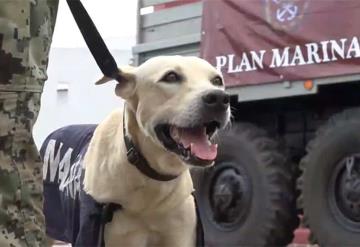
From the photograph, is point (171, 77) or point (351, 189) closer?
point (171, 77)

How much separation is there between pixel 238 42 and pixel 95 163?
320 cm

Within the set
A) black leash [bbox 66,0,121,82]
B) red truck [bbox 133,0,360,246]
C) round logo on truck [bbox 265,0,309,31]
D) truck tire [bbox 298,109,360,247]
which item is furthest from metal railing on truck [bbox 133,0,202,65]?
black leash [bbox 66,0,121,82]

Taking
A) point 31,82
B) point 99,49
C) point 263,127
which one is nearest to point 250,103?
point 263,127

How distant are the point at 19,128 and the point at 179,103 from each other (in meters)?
1.72

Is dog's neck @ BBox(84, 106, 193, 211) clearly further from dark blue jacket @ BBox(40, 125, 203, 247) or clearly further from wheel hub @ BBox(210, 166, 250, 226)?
wheel hub @ BBox(210, 166, 250, 226)

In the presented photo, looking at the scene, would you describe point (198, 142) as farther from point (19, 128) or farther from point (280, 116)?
point (280, 116)

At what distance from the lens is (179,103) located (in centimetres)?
402

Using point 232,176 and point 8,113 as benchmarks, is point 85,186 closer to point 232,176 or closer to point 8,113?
point 8,113

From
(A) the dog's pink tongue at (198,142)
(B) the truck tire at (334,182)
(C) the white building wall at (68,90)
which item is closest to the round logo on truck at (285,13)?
(B) the truck tire at (334,182)

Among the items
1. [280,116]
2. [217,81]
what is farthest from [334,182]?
[217,81]

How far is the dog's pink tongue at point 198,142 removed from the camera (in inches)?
156

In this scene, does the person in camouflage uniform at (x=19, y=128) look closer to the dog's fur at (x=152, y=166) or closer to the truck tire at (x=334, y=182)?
the dog's fur at (x=152, y=166)

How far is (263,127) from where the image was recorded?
773 centimetres

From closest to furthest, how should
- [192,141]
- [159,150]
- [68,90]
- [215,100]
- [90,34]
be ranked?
[90,34], [215,100], [192,141], [159,150], [68,90]
